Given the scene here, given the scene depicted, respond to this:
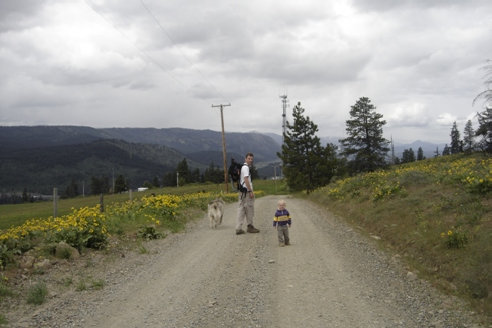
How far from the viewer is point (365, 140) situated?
53188 millimetres

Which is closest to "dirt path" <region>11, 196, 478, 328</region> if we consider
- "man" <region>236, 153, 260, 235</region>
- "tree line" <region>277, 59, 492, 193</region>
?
"man" <region>236, 153, 260, 235</region>

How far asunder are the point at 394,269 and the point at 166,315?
15.2 feet

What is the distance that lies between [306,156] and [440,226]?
1462 inches

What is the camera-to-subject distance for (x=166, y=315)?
5.63 metres

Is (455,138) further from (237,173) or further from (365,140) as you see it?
(237,173)

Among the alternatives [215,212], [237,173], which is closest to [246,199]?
[237,173]

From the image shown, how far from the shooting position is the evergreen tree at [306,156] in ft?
149

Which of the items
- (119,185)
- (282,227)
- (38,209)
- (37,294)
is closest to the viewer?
(37,294)

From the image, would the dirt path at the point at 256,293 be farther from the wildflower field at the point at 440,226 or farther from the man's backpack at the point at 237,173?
the man's backpack at the point at 237,173

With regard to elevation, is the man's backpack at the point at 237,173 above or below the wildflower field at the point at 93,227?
above

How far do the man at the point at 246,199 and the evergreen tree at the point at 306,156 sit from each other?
32.8m

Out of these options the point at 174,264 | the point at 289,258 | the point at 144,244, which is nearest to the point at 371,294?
the point at 289,258

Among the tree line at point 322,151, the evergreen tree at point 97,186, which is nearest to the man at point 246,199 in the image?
the tree line at point 322,151

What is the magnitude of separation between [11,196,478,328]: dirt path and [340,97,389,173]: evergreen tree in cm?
4427
